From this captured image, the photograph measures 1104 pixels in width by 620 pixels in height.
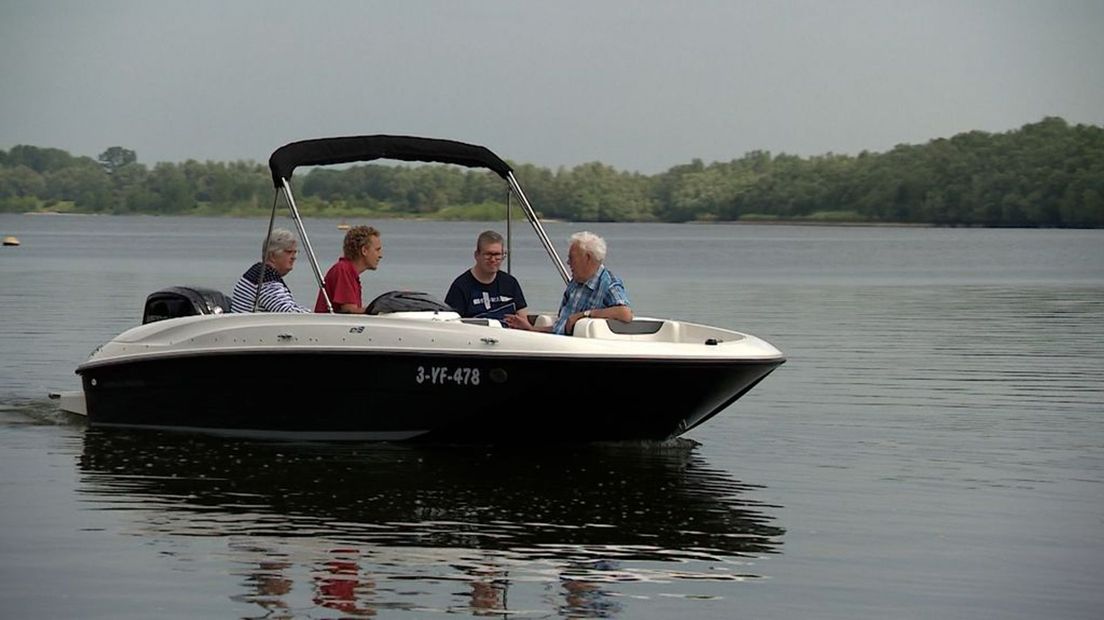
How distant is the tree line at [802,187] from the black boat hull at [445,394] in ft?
348

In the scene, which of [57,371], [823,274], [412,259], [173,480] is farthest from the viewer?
[412,259]

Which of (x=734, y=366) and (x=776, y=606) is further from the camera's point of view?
(x=734, y=366)

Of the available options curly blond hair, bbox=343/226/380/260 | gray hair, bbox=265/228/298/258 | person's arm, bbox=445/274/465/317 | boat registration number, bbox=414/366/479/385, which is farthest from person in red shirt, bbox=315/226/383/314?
boat registration number, bbox=414/366/479/385

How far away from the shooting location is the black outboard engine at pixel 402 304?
473 inches

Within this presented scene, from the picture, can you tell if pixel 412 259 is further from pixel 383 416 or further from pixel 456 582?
pixel 456 582

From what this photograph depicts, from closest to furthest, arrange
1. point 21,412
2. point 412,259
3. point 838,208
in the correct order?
point 21,412 < point 412,259 < point 838,208

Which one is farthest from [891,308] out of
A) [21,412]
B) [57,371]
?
[21,412]

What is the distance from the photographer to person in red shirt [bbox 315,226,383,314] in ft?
39.5

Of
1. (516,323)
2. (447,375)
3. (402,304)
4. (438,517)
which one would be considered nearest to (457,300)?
(516,323)

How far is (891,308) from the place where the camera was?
31719 mm

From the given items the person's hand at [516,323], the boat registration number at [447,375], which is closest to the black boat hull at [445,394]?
the boat registration number at [447,375]

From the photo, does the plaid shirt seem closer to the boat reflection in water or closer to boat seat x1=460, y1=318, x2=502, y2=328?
boat seat x1=460, y1=318, x2=502, y2=328

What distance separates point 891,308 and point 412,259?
3195cm

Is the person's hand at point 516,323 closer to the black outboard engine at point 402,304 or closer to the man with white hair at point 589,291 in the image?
the man with white hair at point 589,291
